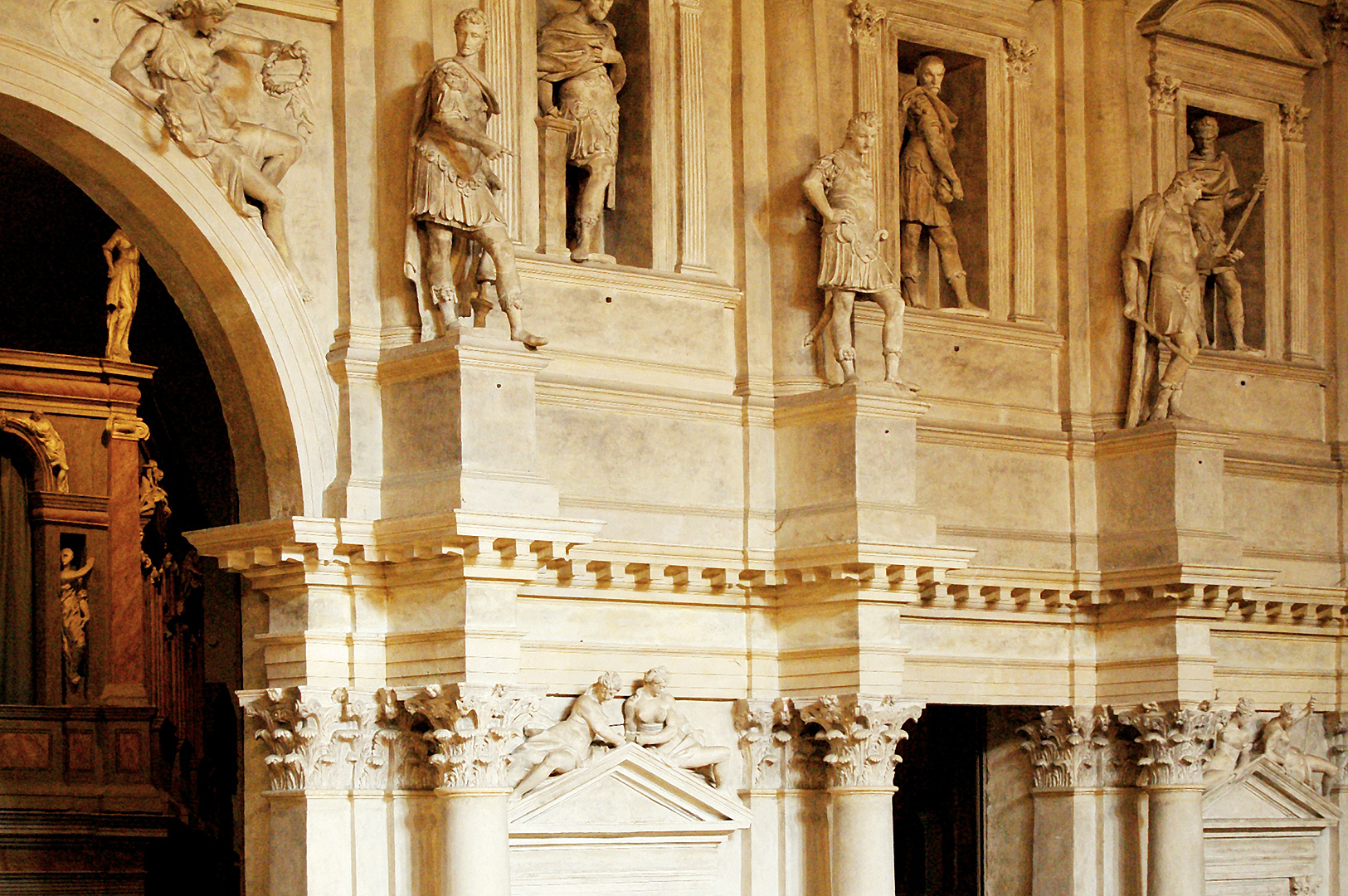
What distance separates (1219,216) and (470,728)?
343 inches

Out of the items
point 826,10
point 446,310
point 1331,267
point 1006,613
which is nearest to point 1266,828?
point 1006,613

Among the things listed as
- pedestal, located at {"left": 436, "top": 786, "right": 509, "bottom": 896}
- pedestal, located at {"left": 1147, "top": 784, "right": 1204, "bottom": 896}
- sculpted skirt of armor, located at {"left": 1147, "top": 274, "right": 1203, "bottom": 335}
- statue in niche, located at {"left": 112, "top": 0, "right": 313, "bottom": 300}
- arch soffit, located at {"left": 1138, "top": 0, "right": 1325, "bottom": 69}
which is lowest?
pedestal, located at {"left": 1147, "top": 784, "right": 1204, "bottom": 896}

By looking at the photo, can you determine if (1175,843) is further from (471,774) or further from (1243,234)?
(471,774)

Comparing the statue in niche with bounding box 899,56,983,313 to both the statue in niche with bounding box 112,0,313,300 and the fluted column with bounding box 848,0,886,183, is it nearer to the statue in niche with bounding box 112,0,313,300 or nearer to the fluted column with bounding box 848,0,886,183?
the fluted column with bounding box 848,0,886,183

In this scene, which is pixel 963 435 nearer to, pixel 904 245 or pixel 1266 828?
pixel 904 245

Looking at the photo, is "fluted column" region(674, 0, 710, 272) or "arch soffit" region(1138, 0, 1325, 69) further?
"arch soffit" region(1138, 0, 1325, 69)

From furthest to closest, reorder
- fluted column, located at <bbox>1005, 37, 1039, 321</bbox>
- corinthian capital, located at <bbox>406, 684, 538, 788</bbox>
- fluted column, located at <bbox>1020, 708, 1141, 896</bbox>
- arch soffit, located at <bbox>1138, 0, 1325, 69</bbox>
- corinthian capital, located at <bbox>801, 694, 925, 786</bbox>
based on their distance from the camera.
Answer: arch soffit, located at <bbox>1138, 0, 1325, 69</bbox> → fluted column, located at <bbox>1005, 37, 1039, 321</bbox> → fluted column, located at <bbox>1020, 708, 1141, 896</bbox> → corinthian capital, located at <bbox>801, 694, 925, 786</bbox> → corinthian capital, located at <bbox>406, 684, 538, 788</bbox>

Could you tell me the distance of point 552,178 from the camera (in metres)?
17.1

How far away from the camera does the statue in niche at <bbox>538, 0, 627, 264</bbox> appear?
17062mm

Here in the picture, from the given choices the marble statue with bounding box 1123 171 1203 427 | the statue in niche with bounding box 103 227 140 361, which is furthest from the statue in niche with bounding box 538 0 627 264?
the statue in niche with bounding box 103 227 140 361

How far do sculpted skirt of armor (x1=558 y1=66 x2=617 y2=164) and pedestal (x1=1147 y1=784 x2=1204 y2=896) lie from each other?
639cm

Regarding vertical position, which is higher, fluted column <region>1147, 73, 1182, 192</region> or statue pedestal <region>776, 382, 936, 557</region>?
fluted column <region>1147, 73, 1182, 192</region>

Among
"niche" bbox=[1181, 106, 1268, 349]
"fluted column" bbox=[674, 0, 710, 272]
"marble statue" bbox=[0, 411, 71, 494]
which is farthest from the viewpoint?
"niche" bbox=[1181, 106, 1268, 349]

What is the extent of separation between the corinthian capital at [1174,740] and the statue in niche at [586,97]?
215 inches
